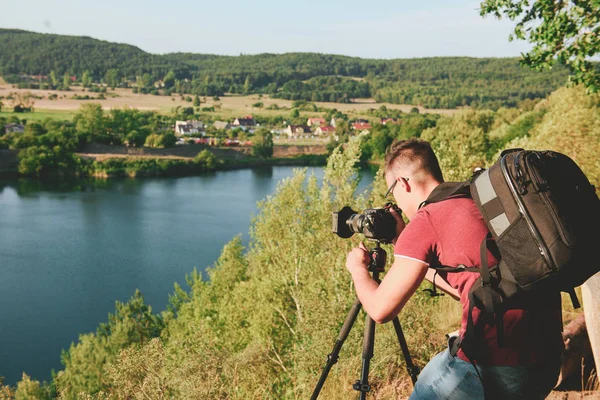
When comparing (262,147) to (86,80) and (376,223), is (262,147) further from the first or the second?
(86,80)

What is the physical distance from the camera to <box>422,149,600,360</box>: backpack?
1387 mm

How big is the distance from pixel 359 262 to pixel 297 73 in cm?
14067

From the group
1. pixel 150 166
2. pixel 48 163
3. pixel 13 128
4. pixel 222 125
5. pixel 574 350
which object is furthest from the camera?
pixel 222 125

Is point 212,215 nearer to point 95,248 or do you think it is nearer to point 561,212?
point 95,248

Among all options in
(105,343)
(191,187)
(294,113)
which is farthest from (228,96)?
(105,343)

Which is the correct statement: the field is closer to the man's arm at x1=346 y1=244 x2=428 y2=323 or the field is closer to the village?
the village

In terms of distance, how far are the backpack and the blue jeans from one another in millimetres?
85

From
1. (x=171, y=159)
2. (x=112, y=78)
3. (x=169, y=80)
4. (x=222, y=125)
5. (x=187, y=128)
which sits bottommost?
(x=171, y=159)

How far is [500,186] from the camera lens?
1.48 m

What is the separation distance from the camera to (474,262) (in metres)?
1.51

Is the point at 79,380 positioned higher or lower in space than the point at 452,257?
lower

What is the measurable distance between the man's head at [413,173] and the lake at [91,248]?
413 inches

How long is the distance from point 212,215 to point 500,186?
101ft

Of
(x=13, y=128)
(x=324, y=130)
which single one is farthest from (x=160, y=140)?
(x=324, y=130)
